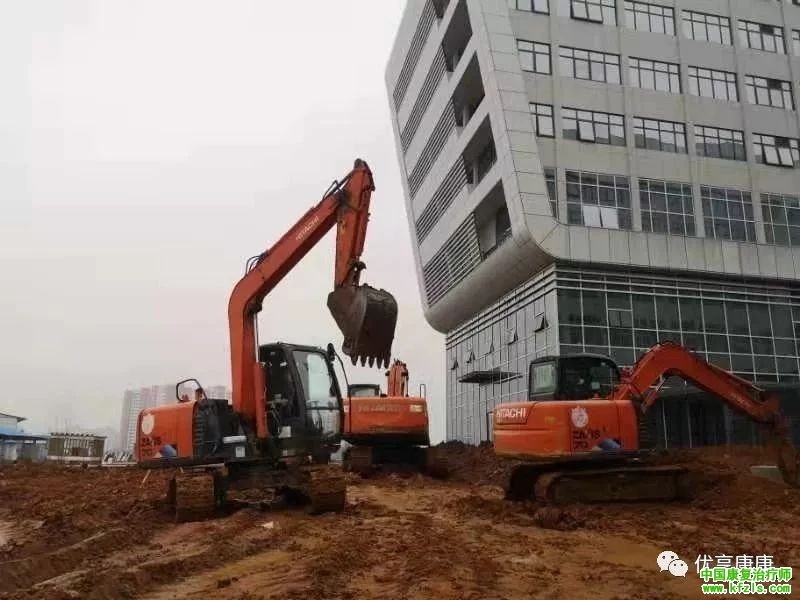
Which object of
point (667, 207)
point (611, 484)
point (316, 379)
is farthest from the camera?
point (667, 207)

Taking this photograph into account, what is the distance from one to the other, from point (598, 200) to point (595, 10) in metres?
9.83

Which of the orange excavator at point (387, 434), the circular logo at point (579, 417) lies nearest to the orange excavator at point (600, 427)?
the circular logo at point (579, 417)

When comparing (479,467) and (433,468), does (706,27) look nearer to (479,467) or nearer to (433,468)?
(479,467)

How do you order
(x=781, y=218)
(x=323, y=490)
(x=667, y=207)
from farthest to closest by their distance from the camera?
1. (x=781, y=218)
2. (x=667, y=207)
3. (x=323, y=490)

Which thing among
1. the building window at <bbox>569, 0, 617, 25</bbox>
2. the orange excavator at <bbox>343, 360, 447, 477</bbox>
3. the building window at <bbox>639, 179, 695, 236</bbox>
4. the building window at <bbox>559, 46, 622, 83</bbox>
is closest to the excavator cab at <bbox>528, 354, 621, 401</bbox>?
the orange excavator at <bbox>343, 360, 447, 477</bbox>

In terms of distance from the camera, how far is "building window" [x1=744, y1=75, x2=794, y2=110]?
3388 centimetres

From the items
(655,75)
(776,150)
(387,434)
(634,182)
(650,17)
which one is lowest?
(387,434)

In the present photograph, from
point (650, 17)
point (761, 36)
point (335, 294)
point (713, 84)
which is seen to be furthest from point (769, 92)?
point (335, 294)

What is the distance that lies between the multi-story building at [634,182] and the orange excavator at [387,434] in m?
10.5

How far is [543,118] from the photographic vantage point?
30609 millimetres

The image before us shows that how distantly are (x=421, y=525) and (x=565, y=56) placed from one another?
89.4ft

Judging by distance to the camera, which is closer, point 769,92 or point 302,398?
point 302,398

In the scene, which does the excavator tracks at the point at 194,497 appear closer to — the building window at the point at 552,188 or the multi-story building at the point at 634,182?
the multi-story building at the point at 634,182

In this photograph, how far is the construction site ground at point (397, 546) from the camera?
6578 millimetres
